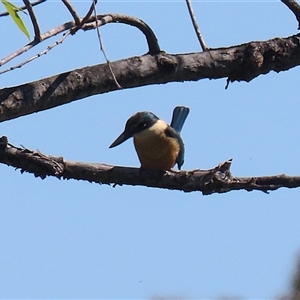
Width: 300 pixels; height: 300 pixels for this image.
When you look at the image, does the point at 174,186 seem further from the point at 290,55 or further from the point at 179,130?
the point at 179,130

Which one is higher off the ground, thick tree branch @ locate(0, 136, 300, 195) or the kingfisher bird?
the kingfisher bird

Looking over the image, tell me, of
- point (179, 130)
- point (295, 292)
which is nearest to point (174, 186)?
point (179, 130)

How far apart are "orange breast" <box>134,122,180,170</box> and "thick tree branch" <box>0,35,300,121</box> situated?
921mm

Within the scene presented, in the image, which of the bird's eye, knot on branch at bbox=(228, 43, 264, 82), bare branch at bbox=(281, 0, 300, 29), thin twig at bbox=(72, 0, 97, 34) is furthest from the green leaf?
the bird's eye

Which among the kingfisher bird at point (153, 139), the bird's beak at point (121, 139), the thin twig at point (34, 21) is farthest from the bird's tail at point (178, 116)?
the thin twig at point (34, 21)

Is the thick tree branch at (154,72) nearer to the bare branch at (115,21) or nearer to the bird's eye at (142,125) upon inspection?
the bare branch at (115,21)

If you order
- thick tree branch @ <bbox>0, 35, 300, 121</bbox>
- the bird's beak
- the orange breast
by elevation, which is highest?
thick tree branch @ <bbox>0, 35, 300, 121</bbox>

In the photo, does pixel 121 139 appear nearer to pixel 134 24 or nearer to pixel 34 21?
pixel 134 24

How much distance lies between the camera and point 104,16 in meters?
2.97

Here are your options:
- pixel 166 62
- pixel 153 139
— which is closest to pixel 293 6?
pixel 166 62

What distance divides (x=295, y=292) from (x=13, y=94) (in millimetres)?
9544

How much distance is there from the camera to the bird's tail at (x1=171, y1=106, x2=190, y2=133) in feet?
15.2

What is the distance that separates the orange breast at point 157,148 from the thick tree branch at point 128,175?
77 centimetres

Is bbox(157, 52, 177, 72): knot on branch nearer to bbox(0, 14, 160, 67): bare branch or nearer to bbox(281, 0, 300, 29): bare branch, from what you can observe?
bbox(0, 14, 160, 67): bare branch
